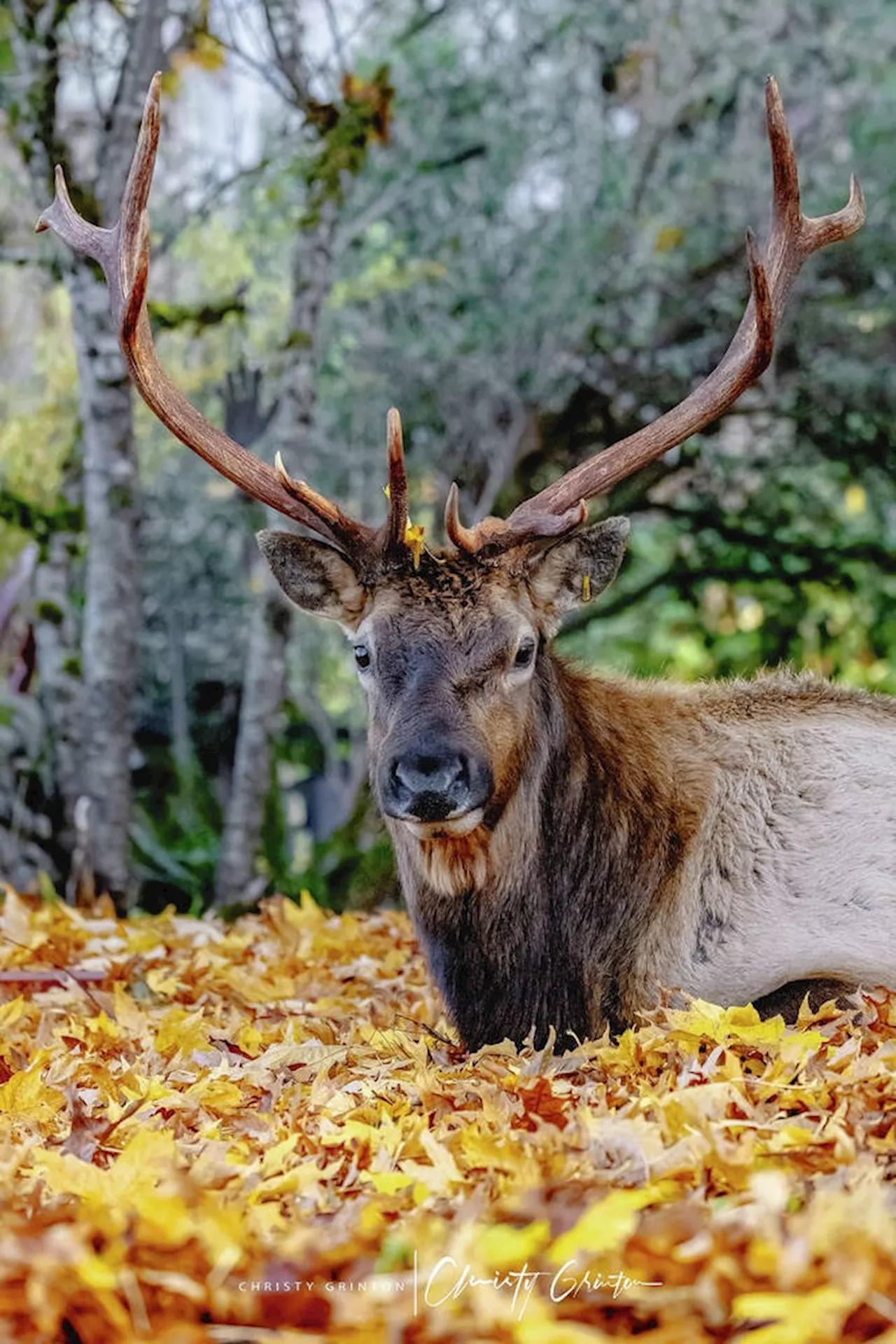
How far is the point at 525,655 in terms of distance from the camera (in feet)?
16.4

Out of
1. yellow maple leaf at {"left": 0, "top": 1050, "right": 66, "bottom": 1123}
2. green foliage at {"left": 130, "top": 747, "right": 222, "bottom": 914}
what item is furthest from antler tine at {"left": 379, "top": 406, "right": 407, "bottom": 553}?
green foliage at {"left": 130, "top": 747, "right": 222, "bottom": 914}

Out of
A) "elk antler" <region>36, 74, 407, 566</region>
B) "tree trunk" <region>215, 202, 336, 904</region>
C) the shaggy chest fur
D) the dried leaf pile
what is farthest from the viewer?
"tree trunk" <region>215, 202, 336, 904</region>

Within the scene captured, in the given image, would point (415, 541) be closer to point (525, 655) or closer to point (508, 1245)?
point (525, 655)

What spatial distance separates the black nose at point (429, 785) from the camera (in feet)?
14.5

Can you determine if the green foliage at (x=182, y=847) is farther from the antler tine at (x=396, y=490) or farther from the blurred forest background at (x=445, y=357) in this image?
the antler tine at (x=396, y=490)

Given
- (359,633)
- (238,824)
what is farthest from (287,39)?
(359,633)

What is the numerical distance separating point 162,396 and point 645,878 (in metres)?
2.35

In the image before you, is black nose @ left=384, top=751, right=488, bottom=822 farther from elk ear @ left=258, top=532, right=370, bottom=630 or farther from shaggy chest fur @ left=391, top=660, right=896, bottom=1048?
elk ear @ left=258, top=532, right=370, bottom=630

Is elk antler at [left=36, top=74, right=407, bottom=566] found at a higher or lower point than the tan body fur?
higher

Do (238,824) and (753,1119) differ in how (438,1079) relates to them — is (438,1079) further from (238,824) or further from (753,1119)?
(238,824)

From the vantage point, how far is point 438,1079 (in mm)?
4191

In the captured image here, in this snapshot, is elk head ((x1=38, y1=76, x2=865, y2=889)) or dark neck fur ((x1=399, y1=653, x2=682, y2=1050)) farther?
dark neck fur ((x1=399, y1=653, x2=682, y2=1050))

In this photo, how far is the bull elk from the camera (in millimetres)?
4812

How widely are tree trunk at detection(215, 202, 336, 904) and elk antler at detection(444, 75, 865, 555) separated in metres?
3.57
